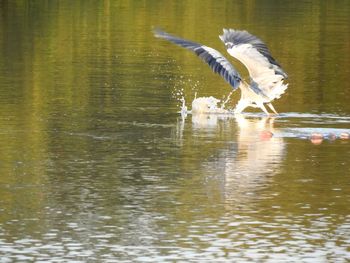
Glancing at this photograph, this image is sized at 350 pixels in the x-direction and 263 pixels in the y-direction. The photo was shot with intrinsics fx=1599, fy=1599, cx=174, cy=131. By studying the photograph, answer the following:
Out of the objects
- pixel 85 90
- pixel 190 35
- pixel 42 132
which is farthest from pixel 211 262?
pixel 190 35

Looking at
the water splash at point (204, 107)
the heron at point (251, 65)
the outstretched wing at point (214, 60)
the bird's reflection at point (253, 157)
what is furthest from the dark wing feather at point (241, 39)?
the water splash at point (204, 107)

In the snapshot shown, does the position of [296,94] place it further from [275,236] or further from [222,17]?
[222,17]

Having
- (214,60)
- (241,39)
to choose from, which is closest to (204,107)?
(241,39)

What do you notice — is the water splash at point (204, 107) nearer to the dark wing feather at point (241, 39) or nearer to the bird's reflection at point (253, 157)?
the bird's reflection at point (253, 157)

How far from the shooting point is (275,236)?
14.7m

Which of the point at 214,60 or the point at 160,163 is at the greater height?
the point at 214,60

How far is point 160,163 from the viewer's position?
19.2 m

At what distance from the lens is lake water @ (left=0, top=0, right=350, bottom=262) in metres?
14.4

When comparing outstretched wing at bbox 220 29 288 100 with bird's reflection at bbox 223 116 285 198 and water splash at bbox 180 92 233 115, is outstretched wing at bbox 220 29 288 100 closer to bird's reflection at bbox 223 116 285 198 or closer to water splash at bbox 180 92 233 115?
→ bird's reflection at bbox 223 116 285 198

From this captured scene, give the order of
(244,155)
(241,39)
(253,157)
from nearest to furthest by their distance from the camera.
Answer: (253,157) < (244,155) < (241,39)

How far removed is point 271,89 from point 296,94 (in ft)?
15.6

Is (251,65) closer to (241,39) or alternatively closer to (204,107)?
(241,39)

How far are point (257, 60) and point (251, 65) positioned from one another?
213 mm

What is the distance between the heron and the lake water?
16.0 inches
